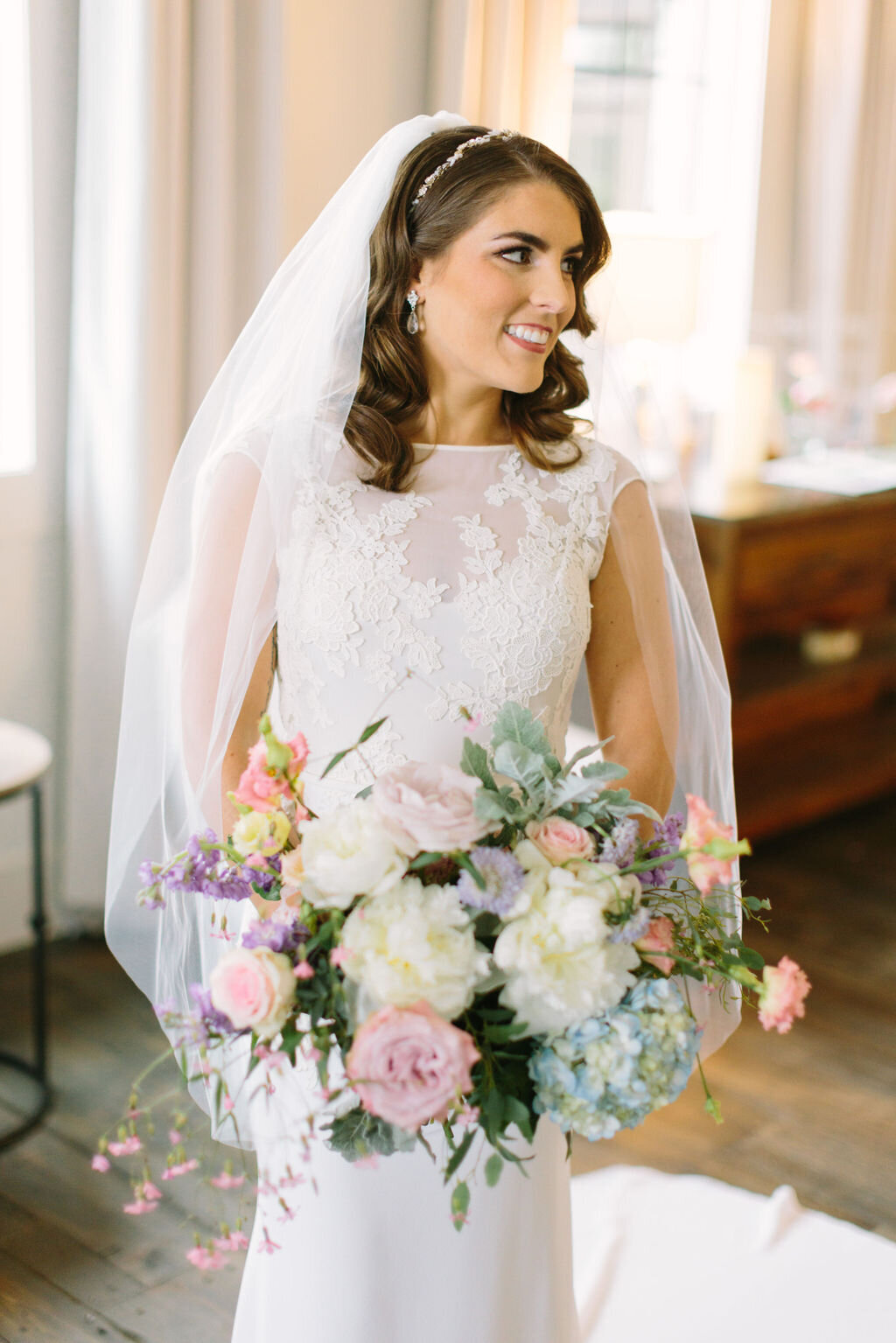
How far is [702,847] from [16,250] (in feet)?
8.63

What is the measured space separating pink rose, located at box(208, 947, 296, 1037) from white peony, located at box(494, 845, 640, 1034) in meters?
0.18

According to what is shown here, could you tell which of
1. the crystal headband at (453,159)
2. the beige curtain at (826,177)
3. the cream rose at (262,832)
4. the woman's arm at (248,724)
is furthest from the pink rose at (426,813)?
the beige curtain at (826,177)

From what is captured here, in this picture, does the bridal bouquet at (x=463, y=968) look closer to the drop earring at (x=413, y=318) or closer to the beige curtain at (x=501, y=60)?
the drop earring at (x=413, y=318)

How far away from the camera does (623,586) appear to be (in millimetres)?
1866

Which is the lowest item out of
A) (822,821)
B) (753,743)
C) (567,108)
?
(822,821)

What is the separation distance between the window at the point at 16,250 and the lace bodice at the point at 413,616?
5.72 feet

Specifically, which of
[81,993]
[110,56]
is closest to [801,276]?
[110,56]

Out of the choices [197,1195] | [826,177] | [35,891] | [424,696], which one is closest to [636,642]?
[424,696]

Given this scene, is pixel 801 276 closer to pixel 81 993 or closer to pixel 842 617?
pixel 842 617

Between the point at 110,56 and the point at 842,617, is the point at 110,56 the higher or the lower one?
the higher one

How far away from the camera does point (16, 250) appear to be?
3209 mm

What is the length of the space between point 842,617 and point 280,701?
3.15m

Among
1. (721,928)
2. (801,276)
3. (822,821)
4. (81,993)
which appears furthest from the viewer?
(801,276)

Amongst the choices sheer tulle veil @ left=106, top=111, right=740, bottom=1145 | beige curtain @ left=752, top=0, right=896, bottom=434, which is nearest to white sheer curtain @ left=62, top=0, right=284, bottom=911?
sheer tulle veil @ left=106, top=111, right=740, bottom=1145
